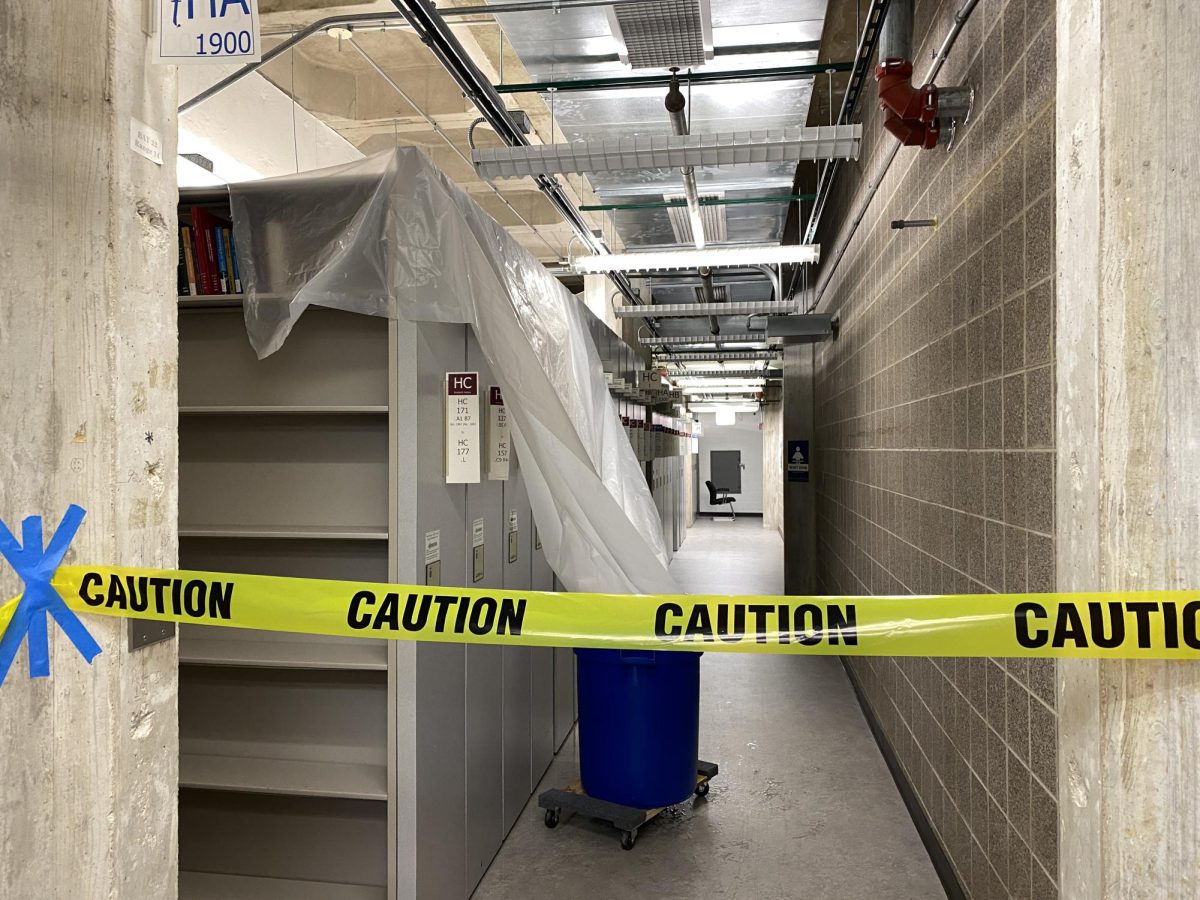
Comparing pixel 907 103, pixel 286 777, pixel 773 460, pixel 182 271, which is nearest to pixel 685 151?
pixel 907 103

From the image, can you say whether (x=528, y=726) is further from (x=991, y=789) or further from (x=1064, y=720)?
(x=1064, y=720)

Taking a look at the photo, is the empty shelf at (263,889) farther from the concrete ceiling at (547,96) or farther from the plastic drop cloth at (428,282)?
the concrete ceiling at (547,96)

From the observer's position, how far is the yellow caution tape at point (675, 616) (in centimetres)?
111

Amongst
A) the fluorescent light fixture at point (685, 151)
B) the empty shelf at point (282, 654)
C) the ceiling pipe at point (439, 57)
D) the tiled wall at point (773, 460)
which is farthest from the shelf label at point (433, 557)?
the tiled wall at point (773, 460)

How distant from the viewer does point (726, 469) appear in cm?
2091

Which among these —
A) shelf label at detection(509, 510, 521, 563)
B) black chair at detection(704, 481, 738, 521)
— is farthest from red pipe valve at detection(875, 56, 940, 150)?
black chair at detection(704, 481, 738, 521)

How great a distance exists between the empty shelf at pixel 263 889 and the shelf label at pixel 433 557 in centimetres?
96

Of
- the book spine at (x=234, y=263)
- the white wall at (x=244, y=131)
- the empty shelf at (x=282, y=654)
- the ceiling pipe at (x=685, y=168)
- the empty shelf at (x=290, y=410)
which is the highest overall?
the white wall at (x=244, y=131)

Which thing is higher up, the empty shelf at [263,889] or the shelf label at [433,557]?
the shelf label at [433,557]

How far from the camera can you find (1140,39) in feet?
3.68

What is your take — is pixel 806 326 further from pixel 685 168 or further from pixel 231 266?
pixel 231 266

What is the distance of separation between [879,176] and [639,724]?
278 centimetres

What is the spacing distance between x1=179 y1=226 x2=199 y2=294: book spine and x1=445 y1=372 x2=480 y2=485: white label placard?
0.83 m

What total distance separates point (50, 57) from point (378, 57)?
142 inches
